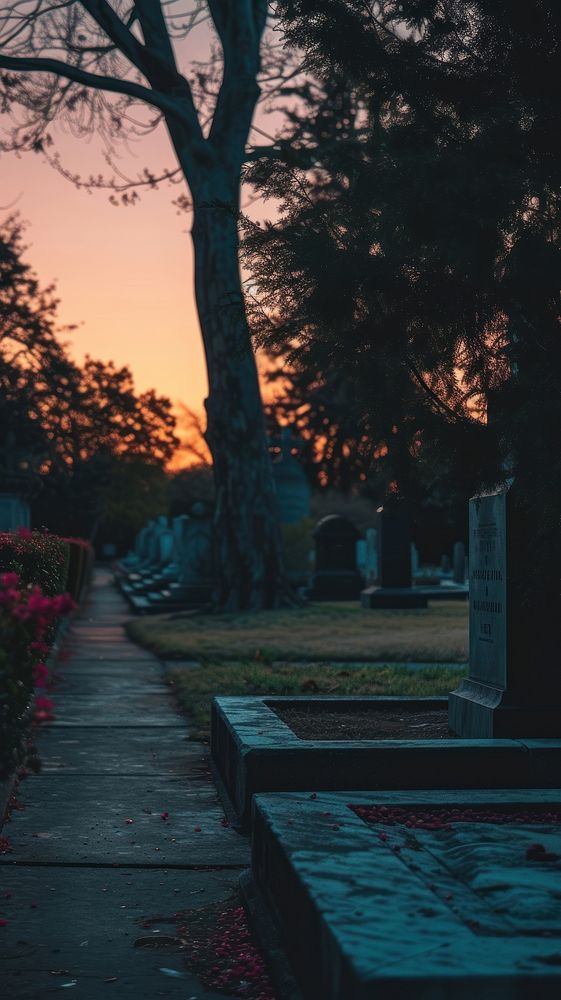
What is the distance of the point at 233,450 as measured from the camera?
72.8 ft

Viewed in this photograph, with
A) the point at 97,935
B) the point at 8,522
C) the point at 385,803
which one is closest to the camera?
the point at 97,935

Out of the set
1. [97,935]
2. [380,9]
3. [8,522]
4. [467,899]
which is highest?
[380,9]

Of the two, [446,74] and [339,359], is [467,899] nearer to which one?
[339,359]

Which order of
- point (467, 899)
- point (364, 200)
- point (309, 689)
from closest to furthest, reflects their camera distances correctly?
point (467, 899), point (364, 200), point (309, 689)

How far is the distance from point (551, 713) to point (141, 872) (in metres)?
2.52

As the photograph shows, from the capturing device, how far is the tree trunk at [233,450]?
21594 mm

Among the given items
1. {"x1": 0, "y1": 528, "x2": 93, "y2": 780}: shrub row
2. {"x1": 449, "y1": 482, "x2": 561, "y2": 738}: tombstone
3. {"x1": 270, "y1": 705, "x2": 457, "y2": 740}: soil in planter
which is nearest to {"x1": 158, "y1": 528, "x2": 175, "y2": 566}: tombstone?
{"x1": 270, "y1": 705, "x2": 457, "y2": 740}: soil in planter

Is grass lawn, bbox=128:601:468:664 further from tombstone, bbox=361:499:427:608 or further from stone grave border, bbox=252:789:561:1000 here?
stone grave border, bbox=252:789:561:1000

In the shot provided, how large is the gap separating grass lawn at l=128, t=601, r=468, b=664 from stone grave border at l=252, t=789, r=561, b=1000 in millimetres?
9228

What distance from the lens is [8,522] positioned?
2775 centimetres

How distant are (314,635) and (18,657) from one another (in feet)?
45.0

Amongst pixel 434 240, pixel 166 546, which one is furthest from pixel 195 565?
pixel 434 240

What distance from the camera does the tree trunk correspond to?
21594 millimetres

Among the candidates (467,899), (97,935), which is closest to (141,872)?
(97,935)
